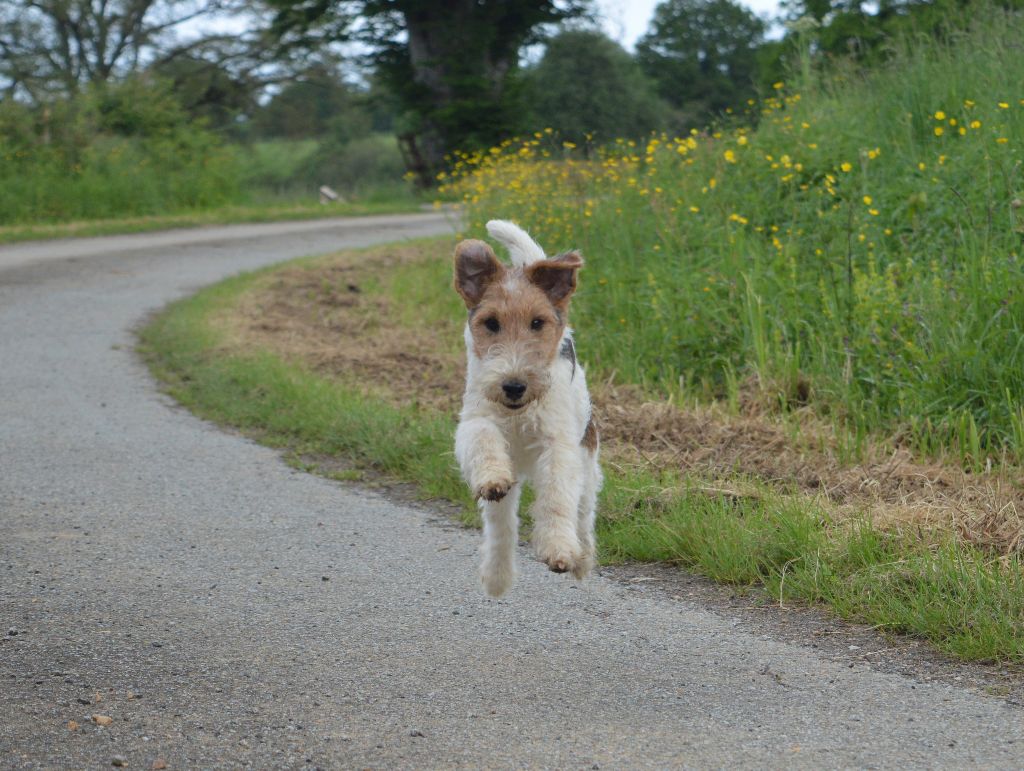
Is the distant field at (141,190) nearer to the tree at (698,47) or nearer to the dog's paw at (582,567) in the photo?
the dog's paw at (582,567)

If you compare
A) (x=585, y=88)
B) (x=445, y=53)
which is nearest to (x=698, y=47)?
(x=585, y=88)

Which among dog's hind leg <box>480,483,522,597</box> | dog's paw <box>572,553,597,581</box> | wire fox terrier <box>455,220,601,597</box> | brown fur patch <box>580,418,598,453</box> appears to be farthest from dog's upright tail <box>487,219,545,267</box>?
dog's paw <box>572,553,597,581</box>

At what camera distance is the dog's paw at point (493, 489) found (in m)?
3.94

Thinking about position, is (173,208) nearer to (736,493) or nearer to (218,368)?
(218,368)

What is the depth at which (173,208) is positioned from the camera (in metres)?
24.8

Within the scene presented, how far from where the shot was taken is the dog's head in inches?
166

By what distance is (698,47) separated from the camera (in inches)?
2137

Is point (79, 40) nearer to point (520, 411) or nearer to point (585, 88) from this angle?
point (585, 88)

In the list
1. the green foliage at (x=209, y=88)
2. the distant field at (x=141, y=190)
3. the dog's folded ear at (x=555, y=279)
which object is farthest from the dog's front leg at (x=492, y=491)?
the green foliage at (x=209, y=88)

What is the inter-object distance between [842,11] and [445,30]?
9.91 m

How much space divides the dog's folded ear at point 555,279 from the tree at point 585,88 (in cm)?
3487

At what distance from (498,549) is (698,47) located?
174 feet

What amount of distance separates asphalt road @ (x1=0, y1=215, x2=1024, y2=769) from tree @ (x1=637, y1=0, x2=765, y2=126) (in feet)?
158

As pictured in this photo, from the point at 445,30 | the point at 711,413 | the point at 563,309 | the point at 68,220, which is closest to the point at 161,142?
the point at 68,220
